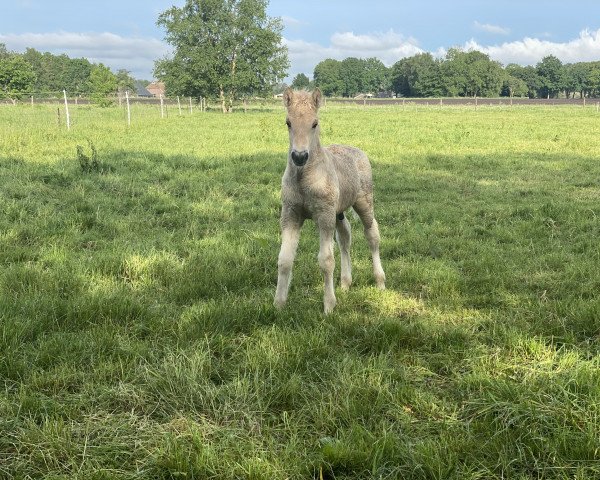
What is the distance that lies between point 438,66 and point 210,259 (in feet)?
423

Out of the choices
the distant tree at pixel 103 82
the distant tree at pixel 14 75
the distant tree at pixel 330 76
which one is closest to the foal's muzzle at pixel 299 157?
the distant tree at pixel 103 82

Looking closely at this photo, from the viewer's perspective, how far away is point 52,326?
395 centimetres

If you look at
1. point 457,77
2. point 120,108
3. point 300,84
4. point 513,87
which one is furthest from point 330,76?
point 300,84

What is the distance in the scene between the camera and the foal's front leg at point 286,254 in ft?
14.7

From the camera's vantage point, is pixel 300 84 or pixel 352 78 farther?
pixel 352 78

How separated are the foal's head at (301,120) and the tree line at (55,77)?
39170 millimetres

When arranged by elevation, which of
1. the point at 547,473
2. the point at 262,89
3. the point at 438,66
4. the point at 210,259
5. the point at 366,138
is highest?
the point at 438,66

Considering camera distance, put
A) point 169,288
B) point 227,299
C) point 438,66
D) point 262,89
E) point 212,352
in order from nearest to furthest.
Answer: point 212,352 < point 227,299 < point 169,288 < point 262,89 < point 438,66

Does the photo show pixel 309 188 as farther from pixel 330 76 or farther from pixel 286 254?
pixel 330 76

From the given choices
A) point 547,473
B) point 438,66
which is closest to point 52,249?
point 547,473

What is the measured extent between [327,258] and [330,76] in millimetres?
148783

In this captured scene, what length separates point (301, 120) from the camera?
13.3 feet

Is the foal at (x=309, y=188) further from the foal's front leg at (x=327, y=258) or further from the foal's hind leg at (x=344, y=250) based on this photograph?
the foal's hind leg at (x=344, y=250)

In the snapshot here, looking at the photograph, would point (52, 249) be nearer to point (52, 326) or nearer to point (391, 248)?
point (52, 326)
